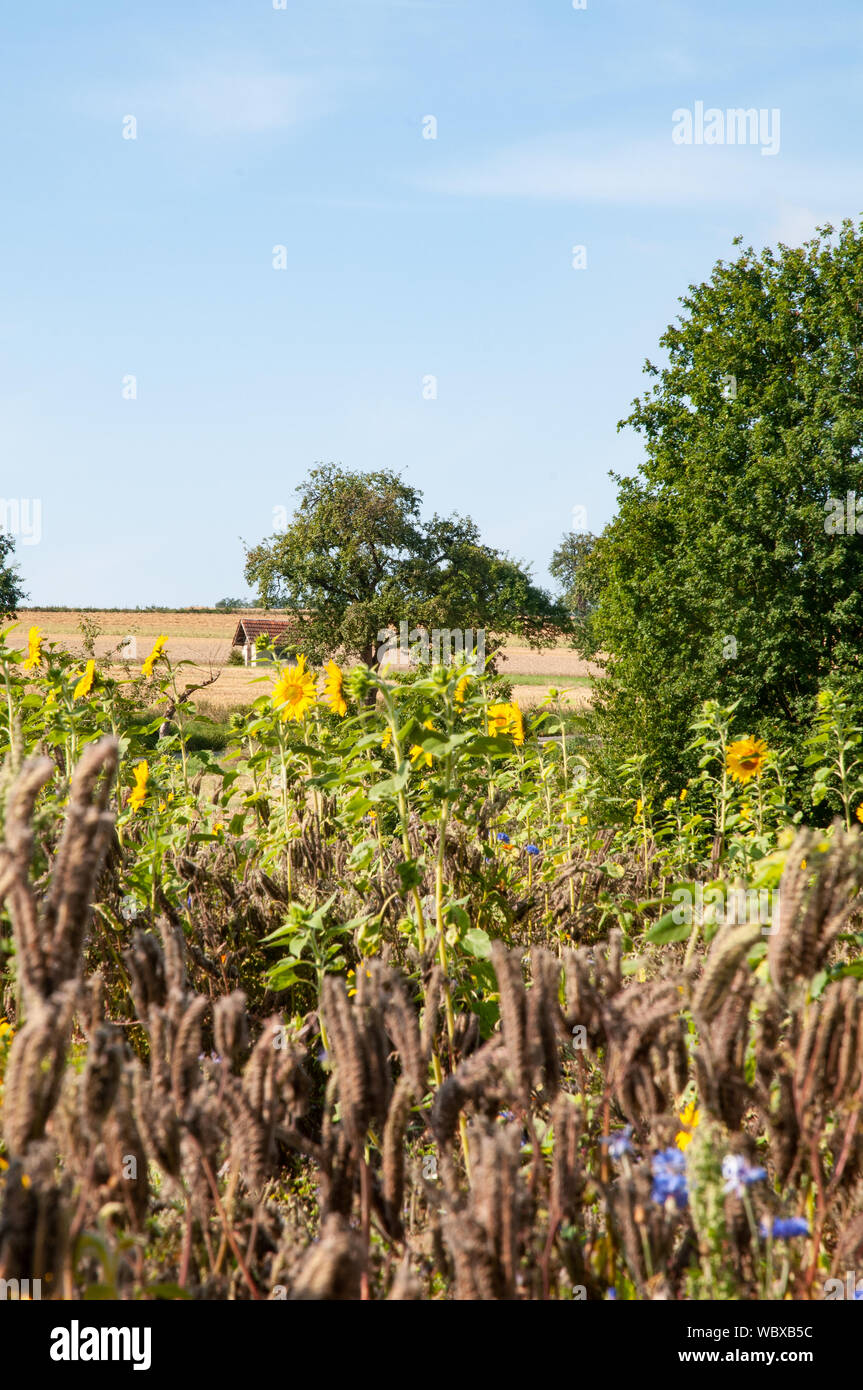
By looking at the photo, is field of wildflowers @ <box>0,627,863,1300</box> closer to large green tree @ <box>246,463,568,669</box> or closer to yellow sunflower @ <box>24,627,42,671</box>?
yellow sunflower @ <box>24,627,42,671</box>

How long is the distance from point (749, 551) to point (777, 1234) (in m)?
14.0

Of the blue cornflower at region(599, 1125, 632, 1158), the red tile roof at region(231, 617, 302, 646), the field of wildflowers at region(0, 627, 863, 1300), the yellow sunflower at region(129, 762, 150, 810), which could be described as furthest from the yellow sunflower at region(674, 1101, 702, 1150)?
the red tile roof at region(231, 617, 302, 646)

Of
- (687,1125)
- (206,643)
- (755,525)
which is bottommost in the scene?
(687,1125)

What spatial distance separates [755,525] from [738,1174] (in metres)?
14.3

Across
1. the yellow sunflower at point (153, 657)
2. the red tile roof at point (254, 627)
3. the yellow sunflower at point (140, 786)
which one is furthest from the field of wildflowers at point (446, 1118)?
the red tile roof at point (254, 627)

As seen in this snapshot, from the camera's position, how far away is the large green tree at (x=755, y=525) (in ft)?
46.6

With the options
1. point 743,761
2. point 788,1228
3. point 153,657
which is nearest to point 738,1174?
point 788,1228

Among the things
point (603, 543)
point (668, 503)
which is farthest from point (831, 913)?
point (603, 543)

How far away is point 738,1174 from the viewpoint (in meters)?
1.42

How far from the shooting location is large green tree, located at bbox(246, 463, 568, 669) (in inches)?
1543

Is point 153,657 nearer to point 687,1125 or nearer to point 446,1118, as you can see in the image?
point 687,1125

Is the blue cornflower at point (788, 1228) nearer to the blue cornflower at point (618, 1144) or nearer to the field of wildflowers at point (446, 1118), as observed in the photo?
the field of wildflowers at point (446, 1118)

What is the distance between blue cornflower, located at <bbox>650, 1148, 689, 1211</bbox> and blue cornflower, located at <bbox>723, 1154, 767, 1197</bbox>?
0.06m

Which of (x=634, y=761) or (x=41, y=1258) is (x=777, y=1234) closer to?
(x=41, y=1258)
